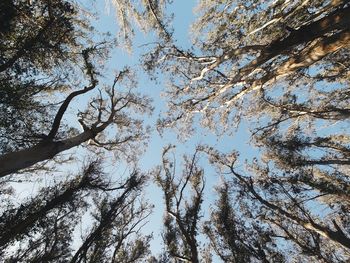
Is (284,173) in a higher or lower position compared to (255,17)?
lower

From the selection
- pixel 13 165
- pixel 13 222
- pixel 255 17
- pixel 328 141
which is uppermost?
pixel 255 17

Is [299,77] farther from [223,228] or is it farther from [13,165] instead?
[13,165]

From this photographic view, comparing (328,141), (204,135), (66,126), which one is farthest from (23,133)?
(328,141)

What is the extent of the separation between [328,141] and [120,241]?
8152 mm

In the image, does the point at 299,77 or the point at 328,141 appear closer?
the point at 299,77

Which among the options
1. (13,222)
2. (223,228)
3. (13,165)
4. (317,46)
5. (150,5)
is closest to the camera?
(317,46)

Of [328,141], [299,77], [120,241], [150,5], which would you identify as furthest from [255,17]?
[120,241]

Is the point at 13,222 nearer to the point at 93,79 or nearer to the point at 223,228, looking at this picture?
the point at 93,79

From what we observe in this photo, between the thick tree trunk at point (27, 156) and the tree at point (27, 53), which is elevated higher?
the tree at point (27, 53)

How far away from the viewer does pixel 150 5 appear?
379 inches

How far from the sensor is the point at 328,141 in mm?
11281

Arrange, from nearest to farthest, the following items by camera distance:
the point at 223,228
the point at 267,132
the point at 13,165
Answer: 1. the point at 13,165
2. the point at 267,132
3. the point at 223,228

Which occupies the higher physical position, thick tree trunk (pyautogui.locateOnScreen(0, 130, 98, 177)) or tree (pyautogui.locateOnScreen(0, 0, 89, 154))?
tree (pyautogui.locateOnScreen(0, 0, 89, 154))

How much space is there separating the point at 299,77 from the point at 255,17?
2378mm
